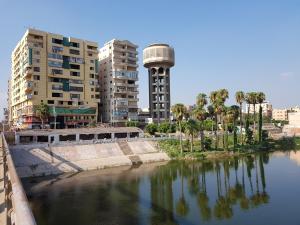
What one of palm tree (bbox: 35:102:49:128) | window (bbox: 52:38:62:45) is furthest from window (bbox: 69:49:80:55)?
palm tree (bbox: 35:102:49:128)

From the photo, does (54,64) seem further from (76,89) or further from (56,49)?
(76,89)

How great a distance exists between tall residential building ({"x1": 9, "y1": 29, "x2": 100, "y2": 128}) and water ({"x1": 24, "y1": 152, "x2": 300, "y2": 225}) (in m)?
55.7

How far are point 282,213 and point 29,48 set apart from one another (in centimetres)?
10367

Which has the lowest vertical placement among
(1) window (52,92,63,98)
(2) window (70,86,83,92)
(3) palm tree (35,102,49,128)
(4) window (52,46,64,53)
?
(3) palm tree (35,102,49,128)

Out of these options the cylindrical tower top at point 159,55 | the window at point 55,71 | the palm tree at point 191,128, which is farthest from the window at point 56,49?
the palm tree at point 191,128

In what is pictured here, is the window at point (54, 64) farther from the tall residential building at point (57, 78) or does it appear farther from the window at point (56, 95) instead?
the window at point (56, 95)

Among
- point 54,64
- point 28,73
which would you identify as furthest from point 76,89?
point 28,73

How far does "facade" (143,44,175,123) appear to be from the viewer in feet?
523

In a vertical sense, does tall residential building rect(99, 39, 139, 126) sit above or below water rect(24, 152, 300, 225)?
above

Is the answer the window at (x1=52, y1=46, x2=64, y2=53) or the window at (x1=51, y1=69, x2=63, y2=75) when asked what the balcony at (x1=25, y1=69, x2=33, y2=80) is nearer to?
the window at (x1=51, y1=69, x2=63, y2=75)

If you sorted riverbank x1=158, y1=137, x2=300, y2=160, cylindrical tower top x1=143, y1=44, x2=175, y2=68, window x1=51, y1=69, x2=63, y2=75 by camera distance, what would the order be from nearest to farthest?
riverbank x1=158, y1=137, x2=300, y2=160 < window x1=51, y1=69, x2=63, y2=75 < cylindrical tower top x1=143, y1=44, x2=175, y2=68

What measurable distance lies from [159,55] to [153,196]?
4628 inches

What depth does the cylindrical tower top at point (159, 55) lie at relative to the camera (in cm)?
15875

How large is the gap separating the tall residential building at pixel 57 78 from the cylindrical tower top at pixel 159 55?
37.8 m
